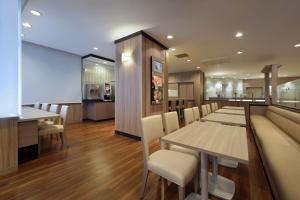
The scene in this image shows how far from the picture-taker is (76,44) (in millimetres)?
4566

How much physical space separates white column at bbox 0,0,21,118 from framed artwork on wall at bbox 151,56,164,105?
268 cm

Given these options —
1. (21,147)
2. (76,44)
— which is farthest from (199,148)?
(76,44)

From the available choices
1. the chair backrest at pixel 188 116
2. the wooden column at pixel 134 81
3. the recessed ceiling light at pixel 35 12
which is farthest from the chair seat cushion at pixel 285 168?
the recessed ceiling light at pixel 35 12

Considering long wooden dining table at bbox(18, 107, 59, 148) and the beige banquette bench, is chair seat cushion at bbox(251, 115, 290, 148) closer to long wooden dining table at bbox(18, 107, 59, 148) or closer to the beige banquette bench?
the beige banquette bench

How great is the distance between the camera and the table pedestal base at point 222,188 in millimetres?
1576

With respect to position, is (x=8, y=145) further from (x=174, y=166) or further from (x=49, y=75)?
(x=49, y=75)

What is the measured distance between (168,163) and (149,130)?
39 centimetres

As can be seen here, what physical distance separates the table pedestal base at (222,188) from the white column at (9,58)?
2.82 meters

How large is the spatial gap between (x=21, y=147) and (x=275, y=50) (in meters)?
7.33

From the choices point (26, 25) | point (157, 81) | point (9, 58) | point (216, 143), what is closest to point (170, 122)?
point (216, 143)

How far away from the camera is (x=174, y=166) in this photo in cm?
130

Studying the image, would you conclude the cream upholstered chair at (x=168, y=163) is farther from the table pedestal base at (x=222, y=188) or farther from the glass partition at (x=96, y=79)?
the glass partition at (x=96, y=79)

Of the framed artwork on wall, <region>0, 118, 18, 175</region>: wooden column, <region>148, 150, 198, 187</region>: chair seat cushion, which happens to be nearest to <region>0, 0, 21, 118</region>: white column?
<region>0, 118, 18, 175</region>: wooden column

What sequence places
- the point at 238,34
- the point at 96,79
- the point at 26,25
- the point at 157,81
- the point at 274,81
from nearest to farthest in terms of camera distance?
the point at 26,25 → the point at 238,34 → the point at 157,81 → the point at 274,81 → the point at 96,79
